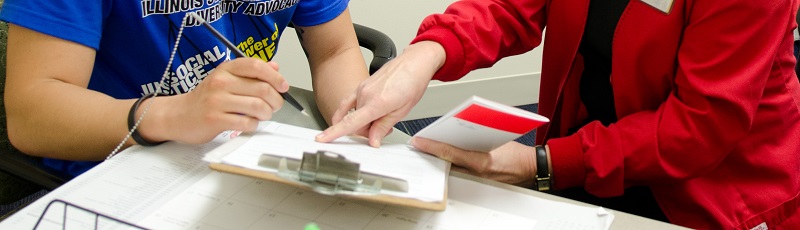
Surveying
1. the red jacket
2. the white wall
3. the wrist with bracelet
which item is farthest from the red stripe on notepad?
the white wall

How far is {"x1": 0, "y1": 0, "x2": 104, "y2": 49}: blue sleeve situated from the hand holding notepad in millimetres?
460

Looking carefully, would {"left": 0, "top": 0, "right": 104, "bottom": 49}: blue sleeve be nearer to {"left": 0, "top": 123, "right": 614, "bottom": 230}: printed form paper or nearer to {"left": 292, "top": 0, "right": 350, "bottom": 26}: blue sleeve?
{"left": 0, "top": 123, "right": 614, "bottom": 230}: printed form paper

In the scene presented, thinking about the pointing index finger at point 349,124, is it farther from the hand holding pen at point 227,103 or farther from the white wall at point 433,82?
the white wall at point 433,82

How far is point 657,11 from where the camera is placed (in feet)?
2.91

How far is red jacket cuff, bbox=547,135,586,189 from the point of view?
0.88 metres

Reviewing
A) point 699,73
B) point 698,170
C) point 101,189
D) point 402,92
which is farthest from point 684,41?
point 101,189

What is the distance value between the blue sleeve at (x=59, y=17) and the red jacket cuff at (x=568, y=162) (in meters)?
0.65

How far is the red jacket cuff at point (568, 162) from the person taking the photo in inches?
34.7

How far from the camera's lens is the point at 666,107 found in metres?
0.89

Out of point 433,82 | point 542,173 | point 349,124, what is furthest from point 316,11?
point 433,82

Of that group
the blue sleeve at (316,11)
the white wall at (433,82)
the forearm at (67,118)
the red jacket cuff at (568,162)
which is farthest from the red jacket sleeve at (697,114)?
the white wall at (433,82)

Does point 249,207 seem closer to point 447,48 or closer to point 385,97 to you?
point 385,97

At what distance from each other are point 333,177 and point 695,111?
53cm

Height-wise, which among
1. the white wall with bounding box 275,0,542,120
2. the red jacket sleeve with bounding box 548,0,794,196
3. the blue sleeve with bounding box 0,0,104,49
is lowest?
the white wall with bounding box 275,0,542,120
